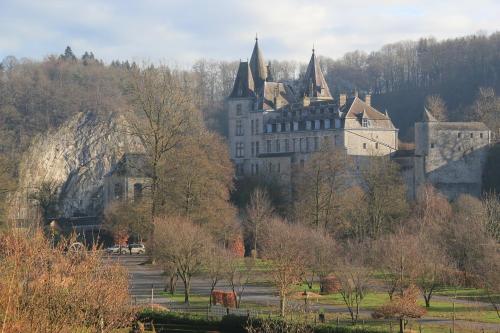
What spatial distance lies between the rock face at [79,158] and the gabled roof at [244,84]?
11408 millimetres

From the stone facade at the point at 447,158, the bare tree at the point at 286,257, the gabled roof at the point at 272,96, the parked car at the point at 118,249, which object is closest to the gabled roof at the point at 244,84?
the gabled roof at the point at 272,96

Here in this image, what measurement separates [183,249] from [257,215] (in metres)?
18.1

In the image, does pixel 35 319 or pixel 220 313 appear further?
pixel 220 313

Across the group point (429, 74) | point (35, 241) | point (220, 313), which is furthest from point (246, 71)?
point (35, 241)

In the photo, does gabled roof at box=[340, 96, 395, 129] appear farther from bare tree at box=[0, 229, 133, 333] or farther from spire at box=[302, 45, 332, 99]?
bare tree at box=[0, 229, 133, 333]

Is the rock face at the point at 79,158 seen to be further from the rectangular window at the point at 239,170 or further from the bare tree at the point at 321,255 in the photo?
the bare tree at the point at 321,255

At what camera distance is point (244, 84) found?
79.2 meters

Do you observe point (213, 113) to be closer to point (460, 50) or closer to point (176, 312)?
point (460, 50)

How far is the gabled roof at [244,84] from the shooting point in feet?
259

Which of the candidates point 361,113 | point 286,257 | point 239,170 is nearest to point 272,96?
point 239,170

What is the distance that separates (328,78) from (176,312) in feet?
325

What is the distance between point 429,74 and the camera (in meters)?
113

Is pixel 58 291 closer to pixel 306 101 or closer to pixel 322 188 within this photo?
pixel 322 188

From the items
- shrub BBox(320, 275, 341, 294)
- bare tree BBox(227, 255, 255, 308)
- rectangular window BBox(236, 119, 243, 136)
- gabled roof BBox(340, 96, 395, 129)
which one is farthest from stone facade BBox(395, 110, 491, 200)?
shrub BBox(320, 275, 341, 294)
